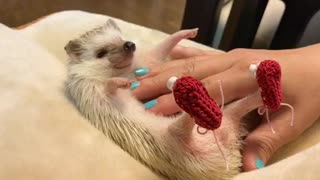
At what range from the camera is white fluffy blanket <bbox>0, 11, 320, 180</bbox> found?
0.66 metres

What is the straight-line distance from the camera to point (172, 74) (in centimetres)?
93

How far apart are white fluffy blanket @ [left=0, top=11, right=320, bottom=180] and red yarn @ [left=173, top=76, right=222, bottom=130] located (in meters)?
0.11

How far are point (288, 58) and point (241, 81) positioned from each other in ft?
0.37

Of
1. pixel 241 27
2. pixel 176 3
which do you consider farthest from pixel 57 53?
pixel 176 3

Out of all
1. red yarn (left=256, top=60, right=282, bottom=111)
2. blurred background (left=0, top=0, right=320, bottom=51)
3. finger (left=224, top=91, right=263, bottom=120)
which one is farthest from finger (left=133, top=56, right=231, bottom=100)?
blurred background (left=0, top=0, right=320, bottom=51)

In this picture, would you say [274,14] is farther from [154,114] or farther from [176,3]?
[176,3]

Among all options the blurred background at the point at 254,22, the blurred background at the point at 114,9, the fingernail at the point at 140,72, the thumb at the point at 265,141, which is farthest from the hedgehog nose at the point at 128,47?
the blurred background at the point at 114,9

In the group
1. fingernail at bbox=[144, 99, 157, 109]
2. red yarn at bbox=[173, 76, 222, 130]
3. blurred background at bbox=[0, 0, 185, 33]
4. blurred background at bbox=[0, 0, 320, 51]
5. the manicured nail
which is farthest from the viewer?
blurred background at bbox=[0, 0, 185, 33]

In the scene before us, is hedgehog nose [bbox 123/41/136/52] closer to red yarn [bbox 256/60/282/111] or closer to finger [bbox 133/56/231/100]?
finger [bbox 133/56/231/100]

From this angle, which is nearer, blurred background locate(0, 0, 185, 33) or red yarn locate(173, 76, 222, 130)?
red yarn locate(173, 76, 222, 130)

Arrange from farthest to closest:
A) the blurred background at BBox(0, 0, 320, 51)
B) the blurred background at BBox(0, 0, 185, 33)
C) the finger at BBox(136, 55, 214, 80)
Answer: the blurred background at BBox(0, 0, 185, 33) → the blurred background at BBox(0, 0, 320, 51) → the finger at BBox(136, 55, 214, 80)

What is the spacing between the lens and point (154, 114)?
0.83 metres

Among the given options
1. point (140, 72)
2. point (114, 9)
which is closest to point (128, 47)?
point (140, 72)

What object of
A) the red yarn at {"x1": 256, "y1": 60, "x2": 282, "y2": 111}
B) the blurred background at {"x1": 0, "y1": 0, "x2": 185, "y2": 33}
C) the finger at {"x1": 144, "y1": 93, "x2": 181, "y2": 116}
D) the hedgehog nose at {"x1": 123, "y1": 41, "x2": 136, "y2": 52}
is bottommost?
the blurred background at {"x1": 0, "y1": 0, "x2": 185, "y2": 33}
